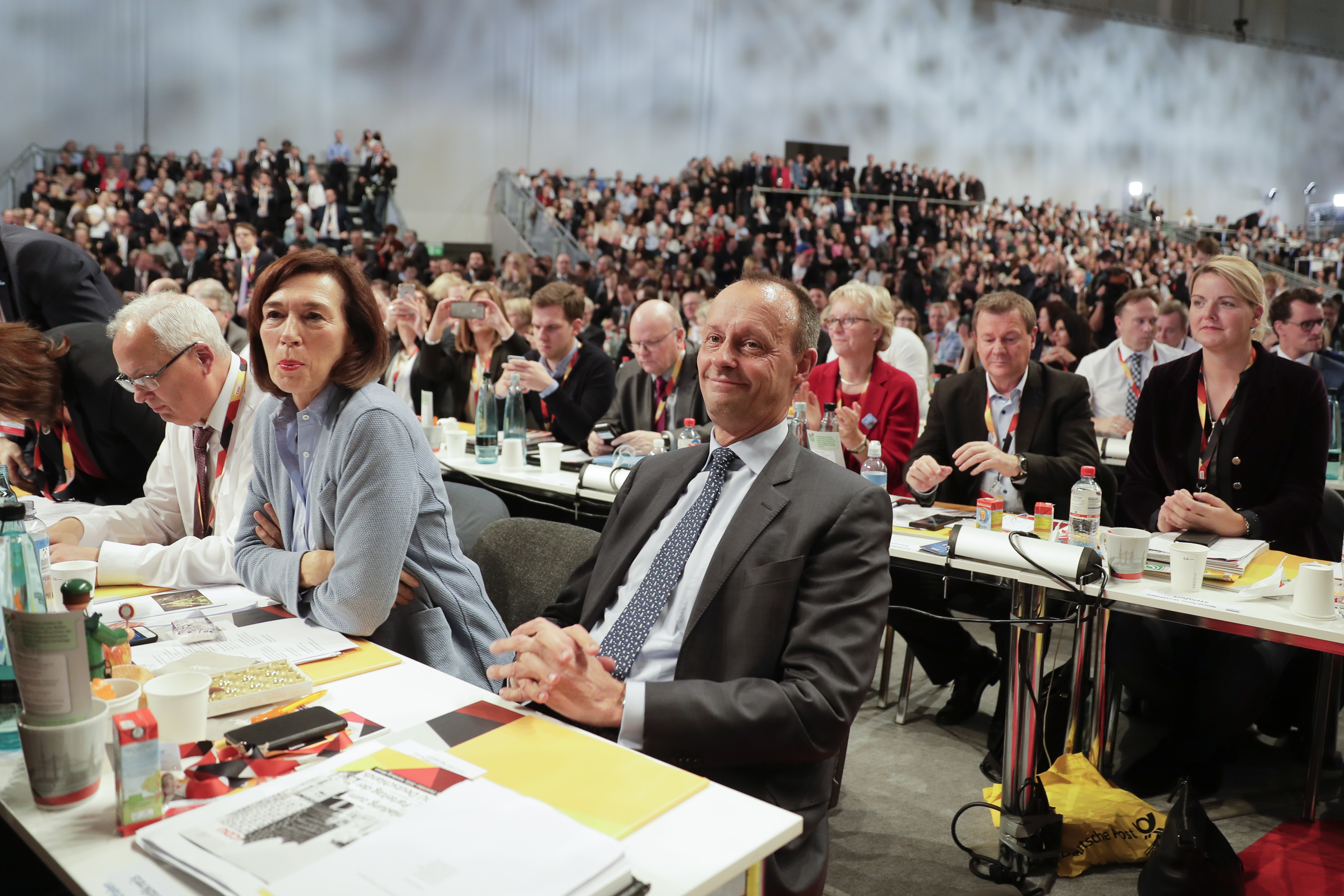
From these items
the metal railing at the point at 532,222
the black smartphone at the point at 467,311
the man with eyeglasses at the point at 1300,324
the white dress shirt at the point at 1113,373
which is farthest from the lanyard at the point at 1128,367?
the metal railing at the point at 532,222

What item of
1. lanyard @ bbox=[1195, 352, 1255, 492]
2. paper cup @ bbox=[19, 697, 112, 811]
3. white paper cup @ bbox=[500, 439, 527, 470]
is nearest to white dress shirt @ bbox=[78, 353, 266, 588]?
paper cup @ bbox=[19, 697, 112, 811]

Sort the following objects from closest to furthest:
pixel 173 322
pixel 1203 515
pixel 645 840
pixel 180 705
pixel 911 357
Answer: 1. pixel 645 840
2. pixel 180 705
3. pixel 173 322
4. pixel 1203 515
5. pixel 911 357

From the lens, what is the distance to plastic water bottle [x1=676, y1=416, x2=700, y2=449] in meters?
3.67

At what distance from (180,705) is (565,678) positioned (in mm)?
527

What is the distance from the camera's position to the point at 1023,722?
94.1 inches

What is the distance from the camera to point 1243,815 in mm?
2783

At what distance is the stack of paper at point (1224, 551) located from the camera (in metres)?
2.38

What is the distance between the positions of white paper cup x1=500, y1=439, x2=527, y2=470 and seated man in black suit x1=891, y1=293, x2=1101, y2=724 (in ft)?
4.88

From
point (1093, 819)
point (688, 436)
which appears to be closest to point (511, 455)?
point (688, 436)

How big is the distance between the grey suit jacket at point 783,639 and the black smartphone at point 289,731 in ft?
1.50

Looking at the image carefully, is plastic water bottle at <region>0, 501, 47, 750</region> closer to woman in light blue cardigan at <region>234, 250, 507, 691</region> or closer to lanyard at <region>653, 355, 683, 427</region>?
woman in light blue cardigan at <region>234, 250, 507, 691</region>

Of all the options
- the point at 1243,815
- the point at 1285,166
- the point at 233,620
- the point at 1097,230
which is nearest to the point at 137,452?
the point at 233,620

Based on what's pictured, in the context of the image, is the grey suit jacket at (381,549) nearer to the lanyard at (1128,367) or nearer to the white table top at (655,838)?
the white table top at (655,838)

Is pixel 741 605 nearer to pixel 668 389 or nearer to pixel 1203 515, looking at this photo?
pixel 1203 515
